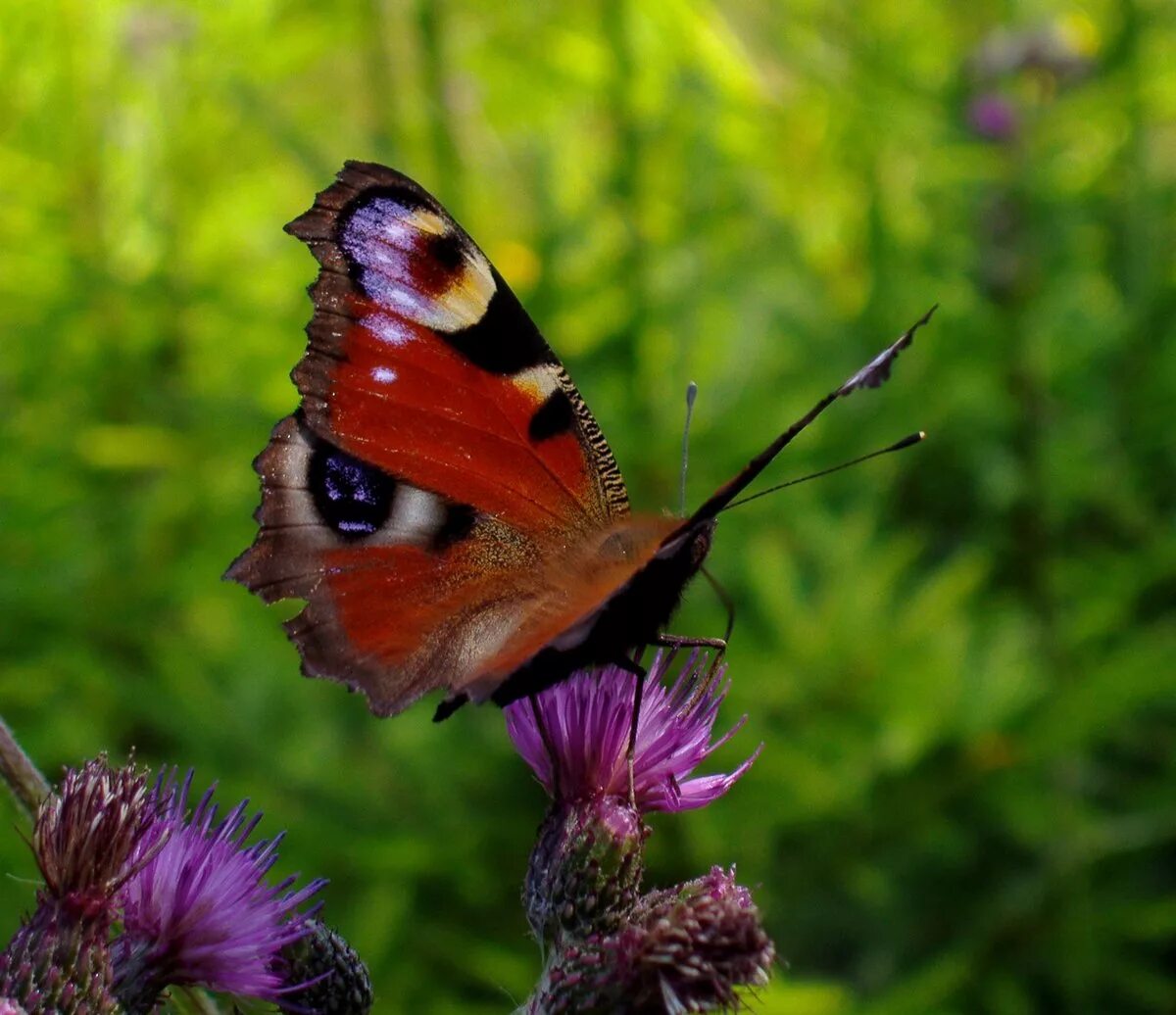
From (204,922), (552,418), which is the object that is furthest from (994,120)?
(204,922)

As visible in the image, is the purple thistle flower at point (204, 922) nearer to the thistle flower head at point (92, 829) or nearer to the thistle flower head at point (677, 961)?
the thistle flower head at point (92, 829)

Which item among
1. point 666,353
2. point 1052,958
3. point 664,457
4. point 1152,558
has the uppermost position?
point 666,353

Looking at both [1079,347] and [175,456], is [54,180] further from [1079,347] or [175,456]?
[1079,347]

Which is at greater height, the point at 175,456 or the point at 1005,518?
the point at 175,456

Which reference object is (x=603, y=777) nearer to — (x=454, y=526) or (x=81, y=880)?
(x=454, y=526)

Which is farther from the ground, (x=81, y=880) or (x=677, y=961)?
(x=81, y=880)

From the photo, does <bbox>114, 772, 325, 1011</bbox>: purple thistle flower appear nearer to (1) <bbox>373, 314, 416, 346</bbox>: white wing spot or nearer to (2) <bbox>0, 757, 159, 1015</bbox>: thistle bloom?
(2) <bbox>0, 757, 159, 1015</bbox>: thistle bloom

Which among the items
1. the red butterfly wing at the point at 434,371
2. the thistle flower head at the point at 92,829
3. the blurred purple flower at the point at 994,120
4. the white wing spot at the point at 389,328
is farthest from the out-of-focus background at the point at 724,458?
the thistle flower head at the point at 92,829

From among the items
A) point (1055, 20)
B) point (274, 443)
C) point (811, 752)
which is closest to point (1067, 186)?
point (1055, 20)
